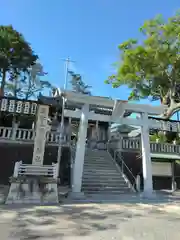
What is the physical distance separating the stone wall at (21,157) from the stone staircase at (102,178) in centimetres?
144

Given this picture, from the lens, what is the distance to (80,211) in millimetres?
6410

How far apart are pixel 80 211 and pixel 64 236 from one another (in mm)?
2397

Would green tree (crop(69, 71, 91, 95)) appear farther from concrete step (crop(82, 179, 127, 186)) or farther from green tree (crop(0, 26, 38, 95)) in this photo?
concrete step (crop(82, 179, 127, 186))

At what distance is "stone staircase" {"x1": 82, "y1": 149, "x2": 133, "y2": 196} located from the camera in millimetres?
9869

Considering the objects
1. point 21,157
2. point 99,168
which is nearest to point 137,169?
point 99,168

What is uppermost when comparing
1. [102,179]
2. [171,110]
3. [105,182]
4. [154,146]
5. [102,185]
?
[171,110]

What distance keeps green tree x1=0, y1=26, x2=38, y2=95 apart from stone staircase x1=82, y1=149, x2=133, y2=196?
32.2 ft

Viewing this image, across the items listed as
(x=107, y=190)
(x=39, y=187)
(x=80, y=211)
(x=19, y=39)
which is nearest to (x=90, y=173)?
(x=107, y=190)

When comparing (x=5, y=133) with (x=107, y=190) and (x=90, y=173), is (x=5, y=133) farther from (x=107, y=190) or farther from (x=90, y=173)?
(x=107, y=190)

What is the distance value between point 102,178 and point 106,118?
A: 3.18 meters

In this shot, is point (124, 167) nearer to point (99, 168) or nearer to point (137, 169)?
point (137, 169)

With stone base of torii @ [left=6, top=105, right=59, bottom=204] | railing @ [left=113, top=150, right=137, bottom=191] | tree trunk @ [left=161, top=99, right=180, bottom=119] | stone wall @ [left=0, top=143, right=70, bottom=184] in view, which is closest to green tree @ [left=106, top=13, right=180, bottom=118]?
tree trunk @ [left=161, top=99, right=180, bottom=119]

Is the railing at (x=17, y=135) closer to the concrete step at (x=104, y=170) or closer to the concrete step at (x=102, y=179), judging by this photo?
the concrete step at (x=104, y=170)

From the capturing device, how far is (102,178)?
10.7 metres
